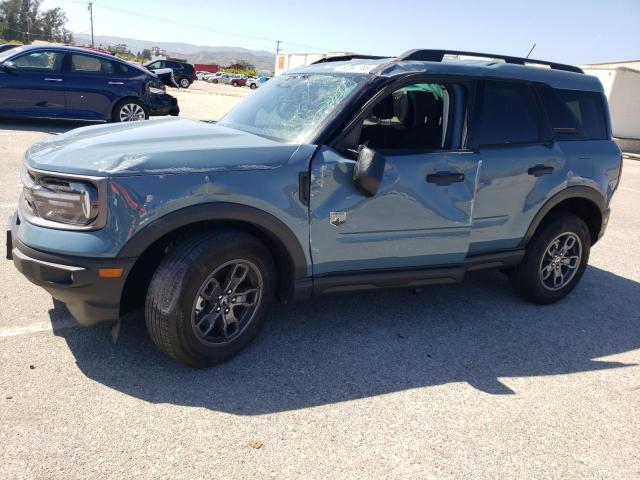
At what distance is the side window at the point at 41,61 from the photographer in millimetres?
10359

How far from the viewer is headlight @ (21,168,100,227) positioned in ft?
9.20

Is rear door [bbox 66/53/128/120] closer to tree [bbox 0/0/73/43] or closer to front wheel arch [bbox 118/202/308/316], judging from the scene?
front wheel arch [bbox 118/202/308/316]

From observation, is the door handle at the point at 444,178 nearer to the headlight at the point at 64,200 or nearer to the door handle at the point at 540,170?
the door handle at the point at 540,170

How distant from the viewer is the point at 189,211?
294cm

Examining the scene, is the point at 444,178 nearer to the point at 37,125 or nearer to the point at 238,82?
the point at 37,125

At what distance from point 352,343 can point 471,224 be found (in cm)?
121

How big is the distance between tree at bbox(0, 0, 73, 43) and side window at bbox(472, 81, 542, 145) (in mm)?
96249

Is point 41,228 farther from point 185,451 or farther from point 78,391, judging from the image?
point 185,451

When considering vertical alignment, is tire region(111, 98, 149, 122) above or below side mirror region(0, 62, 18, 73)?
below

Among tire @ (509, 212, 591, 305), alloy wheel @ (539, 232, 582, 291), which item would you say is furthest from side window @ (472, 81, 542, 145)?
alloy wheel @ (539, 232, 582, 291)

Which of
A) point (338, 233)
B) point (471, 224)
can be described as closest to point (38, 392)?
point (338, 233)

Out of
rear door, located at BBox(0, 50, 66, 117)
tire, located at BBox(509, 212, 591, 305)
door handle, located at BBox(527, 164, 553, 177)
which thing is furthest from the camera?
rear door, located at BBox(0, 50, 66, 117)

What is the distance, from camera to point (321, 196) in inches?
130

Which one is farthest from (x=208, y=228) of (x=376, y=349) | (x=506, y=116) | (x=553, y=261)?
(x=553, y=261)
